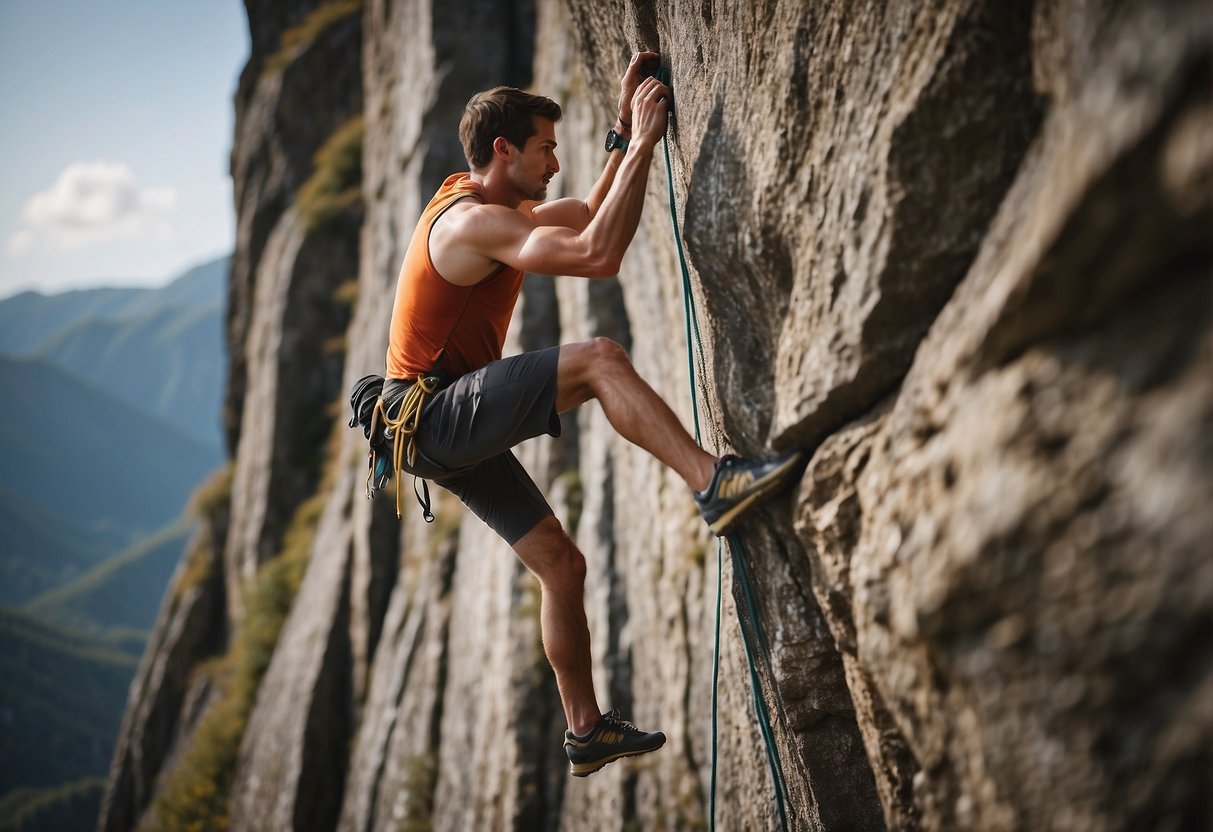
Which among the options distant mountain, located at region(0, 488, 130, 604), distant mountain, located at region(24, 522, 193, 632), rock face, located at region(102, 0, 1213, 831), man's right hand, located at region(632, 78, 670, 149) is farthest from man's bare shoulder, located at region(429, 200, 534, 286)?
distant mountain, located at region(0, 488, 130, 604)

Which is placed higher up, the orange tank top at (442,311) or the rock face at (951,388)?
the orange tank top at (442,311)

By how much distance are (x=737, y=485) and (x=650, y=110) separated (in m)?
2.12

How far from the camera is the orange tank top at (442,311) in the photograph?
166 inches

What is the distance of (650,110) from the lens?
4246 millimetres

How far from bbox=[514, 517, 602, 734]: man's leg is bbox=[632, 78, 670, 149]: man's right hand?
2142 millimetres

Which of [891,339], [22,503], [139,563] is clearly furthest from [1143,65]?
[22,503]

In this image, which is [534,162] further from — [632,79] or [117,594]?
[117,594]

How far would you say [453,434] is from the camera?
4.02m

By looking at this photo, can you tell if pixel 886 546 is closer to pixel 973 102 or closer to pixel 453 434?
pixel 973 102

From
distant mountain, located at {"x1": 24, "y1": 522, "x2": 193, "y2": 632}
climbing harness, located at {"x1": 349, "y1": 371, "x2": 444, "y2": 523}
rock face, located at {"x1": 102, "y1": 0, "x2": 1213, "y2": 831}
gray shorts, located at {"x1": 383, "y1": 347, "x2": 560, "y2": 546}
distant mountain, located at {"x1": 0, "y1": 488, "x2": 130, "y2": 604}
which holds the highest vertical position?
distant mountain, located at {"x1": 0, "y1": 488, "x2": 130, "y2": 604}

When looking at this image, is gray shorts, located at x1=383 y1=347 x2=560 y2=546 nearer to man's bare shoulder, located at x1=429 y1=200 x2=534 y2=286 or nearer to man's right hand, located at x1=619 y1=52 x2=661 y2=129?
man's bare shoulder, located at x1=429 y1=200 x2=534 y2=286

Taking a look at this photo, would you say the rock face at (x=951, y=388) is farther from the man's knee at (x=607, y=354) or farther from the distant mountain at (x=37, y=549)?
the distant mountain at (x=37, y=549)

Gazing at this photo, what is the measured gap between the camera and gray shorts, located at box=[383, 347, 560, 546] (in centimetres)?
381

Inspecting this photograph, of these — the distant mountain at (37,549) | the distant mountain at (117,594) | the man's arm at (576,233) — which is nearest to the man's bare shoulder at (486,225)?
the man's arm at (576,233)
